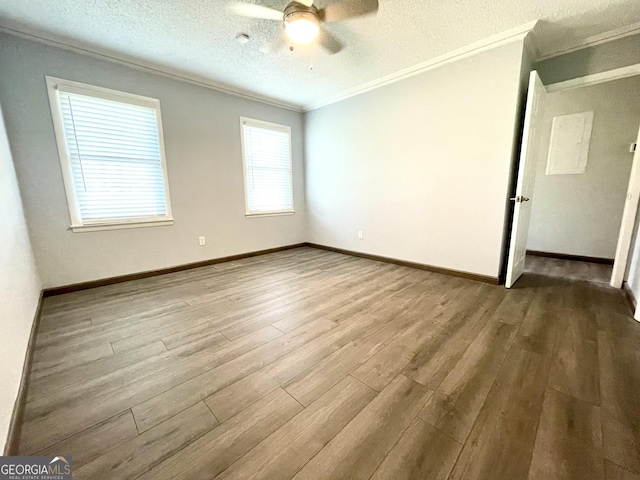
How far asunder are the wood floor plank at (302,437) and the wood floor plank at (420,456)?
234mm

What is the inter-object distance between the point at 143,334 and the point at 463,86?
3.95 metres

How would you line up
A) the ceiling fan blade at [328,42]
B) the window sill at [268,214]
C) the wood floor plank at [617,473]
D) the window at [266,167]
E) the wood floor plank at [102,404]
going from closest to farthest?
the wood floor plank at [617,473], the wood floor plank at [102,404], the ceiling fan blade at [328,42], the window at [266,167], the window sill at [268,214]

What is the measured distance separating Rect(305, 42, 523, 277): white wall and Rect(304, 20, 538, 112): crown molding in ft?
0.18

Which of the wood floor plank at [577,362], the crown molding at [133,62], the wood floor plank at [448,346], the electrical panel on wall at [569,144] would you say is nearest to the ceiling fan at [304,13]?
the crown molding at [133,62]

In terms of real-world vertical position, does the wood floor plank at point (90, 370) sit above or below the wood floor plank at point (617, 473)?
above

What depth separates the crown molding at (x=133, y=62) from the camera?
235 cm

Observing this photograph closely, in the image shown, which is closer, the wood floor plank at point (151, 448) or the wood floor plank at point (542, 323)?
the wood floor plank at point (151, 448)

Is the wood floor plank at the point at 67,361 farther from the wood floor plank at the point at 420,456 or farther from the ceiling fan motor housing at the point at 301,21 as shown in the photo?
the ceiling fan motor housing at the point at 301,21

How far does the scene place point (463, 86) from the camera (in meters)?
2.85

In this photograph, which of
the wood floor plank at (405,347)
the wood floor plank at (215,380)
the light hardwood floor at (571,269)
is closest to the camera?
the wood floor plank at (215,380)

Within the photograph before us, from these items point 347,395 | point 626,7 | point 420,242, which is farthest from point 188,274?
point 626,7

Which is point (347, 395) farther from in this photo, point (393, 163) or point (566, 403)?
point (393, 163)

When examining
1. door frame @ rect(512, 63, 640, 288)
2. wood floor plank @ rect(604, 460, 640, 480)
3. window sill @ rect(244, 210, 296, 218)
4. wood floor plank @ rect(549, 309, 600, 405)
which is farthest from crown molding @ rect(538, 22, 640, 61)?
window sill @ rect(244, 210, 296, 218)

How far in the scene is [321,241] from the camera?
4.86 metres
